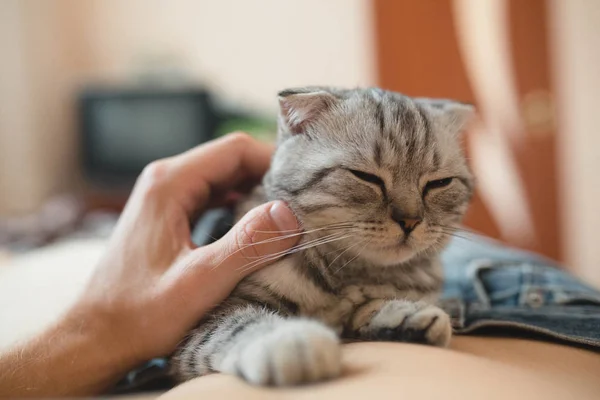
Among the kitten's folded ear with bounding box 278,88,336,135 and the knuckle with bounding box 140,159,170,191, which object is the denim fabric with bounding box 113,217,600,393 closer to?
the knuckle with bounding box 140,159,170,191

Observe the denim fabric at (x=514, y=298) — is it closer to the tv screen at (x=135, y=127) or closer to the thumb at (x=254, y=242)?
the thumb at (x=254, y=242)

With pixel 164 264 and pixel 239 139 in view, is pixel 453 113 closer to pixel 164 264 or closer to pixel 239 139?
pixel 239 139

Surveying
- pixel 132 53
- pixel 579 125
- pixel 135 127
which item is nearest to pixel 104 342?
pixel 579 125

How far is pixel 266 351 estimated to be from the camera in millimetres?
582

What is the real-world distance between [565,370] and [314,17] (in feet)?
11.4

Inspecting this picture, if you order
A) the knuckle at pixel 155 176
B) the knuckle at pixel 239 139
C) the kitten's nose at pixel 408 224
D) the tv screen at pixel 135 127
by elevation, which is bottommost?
the tv screen at pixel 135 127

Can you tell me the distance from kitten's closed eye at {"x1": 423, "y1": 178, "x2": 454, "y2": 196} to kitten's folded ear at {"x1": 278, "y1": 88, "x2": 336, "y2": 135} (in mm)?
220

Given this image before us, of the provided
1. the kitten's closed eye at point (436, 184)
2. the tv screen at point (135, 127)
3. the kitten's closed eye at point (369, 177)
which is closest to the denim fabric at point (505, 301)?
the kitten's closed eye at point (436, 184)

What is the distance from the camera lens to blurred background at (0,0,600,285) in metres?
2.86

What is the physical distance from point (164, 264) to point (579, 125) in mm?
2607

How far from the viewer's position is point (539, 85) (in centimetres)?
292

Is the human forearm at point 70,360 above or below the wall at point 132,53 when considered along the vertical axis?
below

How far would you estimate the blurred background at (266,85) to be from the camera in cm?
286

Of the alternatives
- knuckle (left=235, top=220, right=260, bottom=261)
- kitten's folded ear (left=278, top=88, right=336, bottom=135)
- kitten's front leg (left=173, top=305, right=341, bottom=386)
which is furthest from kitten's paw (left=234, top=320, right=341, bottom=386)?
kitten's folded ear (left=278, top=88, right=336, bottom=135)
